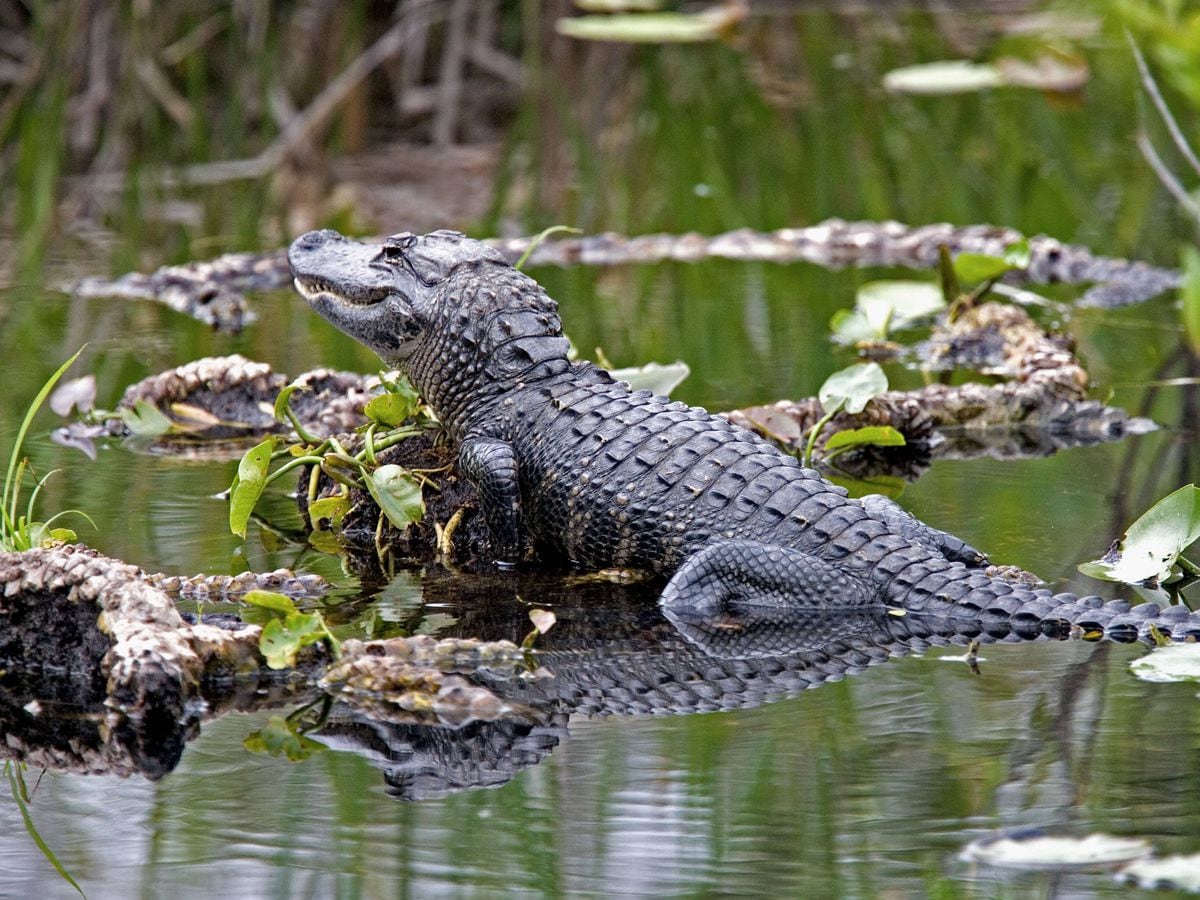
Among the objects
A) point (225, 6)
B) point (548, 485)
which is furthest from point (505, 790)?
point (225, 6)

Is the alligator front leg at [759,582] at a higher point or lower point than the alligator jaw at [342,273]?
lower

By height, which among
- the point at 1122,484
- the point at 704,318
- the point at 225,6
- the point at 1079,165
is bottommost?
the point at 1122,484

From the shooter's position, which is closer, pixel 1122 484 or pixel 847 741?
pixel 847 741

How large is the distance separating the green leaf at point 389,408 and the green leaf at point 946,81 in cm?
820

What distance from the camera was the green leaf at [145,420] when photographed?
568cm

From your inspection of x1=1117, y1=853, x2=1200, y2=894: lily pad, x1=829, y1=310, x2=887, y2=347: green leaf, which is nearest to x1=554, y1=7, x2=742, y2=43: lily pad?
x1=829, y1=310, x2=887, y2=347: green leaf

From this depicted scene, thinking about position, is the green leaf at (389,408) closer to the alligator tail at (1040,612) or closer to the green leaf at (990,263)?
the alligator tail at (1040,612)

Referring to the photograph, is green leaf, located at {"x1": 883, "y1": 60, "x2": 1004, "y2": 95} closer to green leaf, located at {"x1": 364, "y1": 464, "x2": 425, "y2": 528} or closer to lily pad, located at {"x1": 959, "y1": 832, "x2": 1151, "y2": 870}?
green leaf, located at {"x1": 364, "y1": 464, "x2": 425, "y2": 528}

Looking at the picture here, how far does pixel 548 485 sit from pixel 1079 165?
6508mm

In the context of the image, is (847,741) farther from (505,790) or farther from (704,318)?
(704,318)

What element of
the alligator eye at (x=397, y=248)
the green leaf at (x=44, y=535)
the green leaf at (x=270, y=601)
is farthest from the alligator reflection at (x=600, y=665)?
the alligator eye at (x=397, y=248)

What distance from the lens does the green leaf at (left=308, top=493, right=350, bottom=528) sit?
475 cm

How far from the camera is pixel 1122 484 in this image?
16.7ft

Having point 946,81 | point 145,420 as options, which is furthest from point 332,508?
point 946,81
